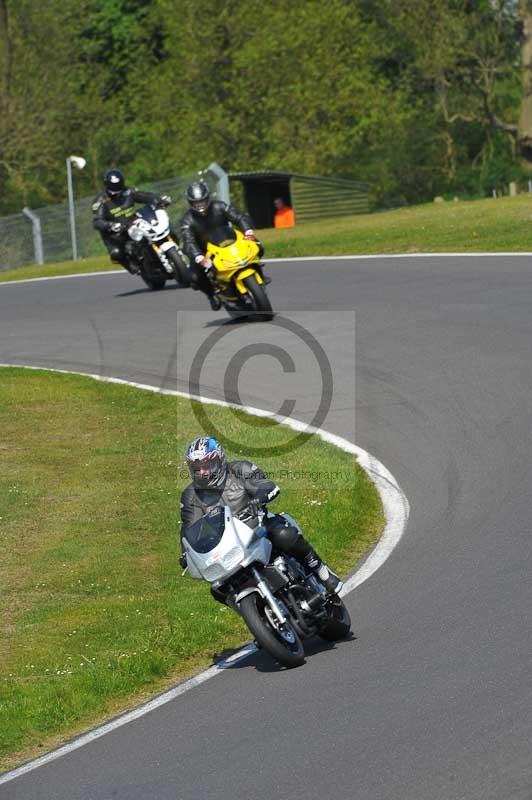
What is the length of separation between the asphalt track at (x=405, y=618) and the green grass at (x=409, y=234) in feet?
13.7

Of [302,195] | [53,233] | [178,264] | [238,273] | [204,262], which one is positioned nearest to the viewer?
[238,273]

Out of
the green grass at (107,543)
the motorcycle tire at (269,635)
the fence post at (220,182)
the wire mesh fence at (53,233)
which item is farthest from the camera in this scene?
the wire mesh fence at (53,233)

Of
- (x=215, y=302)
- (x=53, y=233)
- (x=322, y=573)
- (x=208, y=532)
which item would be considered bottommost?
(x=53, y=233)

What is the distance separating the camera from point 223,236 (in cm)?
1955

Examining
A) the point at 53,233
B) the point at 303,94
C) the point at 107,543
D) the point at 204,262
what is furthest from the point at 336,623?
the point at 303,94

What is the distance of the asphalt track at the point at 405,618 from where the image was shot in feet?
21.1

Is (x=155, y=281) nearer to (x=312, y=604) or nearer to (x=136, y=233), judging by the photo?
(x=136, y=233)

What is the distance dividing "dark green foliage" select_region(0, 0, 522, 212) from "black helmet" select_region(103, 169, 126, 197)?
27.1 m

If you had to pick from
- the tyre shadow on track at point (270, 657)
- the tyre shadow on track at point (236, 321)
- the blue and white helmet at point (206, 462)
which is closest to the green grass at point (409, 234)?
the tyre shadow on track at point (236, 321)

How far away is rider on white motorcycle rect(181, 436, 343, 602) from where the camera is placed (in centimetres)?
835

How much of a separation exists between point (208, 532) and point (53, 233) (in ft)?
91.6

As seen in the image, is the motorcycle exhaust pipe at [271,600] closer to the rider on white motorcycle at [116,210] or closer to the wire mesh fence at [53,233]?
the rider on white motorcycle at [116,210]

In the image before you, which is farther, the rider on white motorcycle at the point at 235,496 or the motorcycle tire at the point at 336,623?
the motorcycle tire at the point at 336,623

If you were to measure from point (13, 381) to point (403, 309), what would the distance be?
17.6ft
